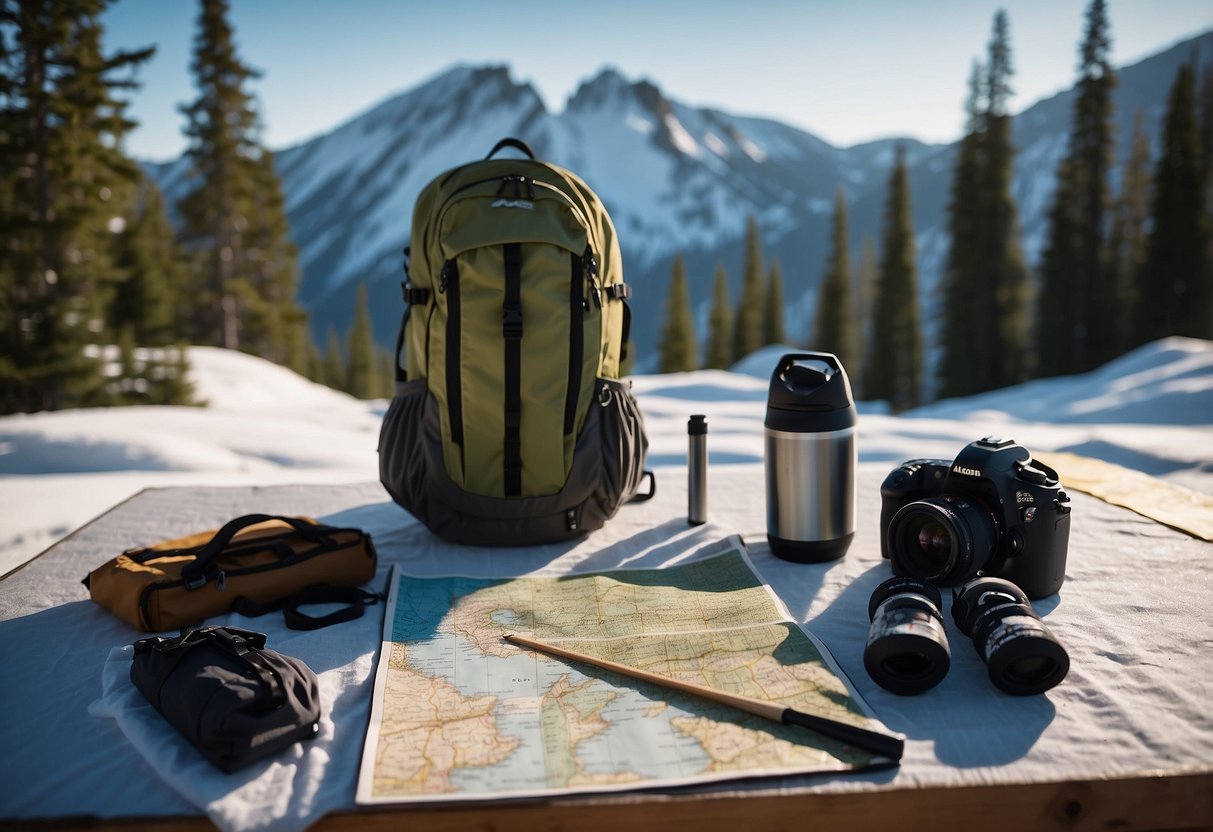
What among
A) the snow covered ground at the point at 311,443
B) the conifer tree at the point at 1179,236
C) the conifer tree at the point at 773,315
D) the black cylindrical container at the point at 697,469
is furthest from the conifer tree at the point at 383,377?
the black cylindrical container at the point at 697,469

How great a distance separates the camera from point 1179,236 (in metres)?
18.8

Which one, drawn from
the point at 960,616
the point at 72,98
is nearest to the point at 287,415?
the point at 960,616

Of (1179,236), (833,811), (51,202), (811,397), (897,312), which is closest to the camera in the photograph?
(833,811)

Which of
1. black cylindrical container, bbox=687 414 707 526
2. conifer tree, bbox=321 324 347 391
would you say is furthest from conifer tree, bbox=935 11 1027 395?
conifer tree, bbox=321 324 347 391

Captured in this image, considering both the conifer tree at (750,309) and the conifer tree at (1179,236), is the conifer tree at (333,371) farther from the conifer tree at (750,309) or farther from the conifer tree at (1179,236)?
the conifer tree at (1179,236)

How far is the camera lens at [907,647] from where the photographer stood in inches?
53.6

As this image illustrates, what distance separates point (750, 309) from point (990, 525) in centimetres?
2711

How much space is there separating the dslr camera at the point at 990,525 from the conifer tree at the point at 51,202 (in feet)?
40.0

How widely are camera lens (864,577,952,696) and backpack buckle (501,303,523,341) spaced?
1.22 meters

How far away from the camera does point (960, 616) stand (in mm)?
1568

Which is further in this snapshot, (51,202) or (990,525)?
(51,202)

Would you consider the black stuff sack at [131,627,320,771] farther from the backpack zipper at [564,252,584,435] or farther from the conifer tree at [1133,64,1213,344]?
the conifer tree at [1133,64,1213,344]

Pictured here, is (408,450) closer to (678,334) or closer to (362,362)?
(678,334)

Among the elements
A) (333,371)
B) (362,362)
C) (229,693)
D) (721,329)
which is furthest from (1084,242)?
(333,371)
